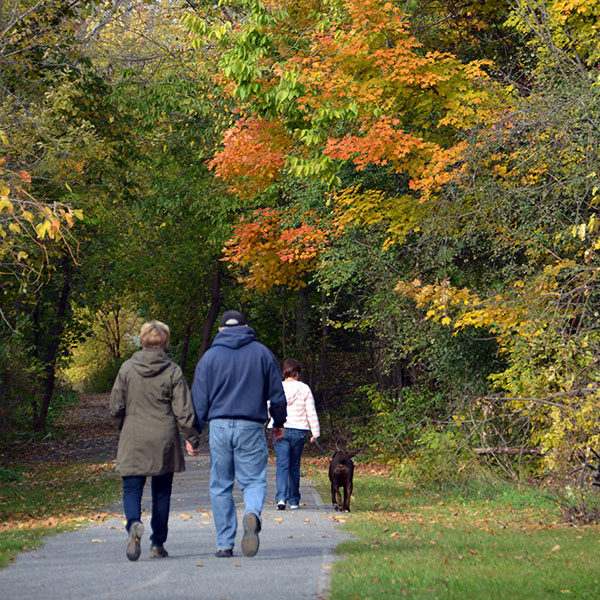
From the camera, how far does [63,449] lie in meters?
27.8

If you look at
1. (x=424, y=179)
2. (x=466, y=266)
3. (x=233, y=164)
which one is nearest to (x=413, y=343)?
(x=466, y=266)

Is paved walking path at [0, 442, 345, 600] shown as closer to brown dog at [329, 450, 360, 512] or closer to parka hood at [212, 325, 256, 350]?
brown dog at [329, 450, 360, 512]

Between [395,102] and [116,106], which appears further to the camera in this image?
[116,106]

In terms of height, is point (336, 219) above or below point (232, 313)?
above

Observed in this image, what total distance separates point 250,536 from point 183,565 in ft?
1.85

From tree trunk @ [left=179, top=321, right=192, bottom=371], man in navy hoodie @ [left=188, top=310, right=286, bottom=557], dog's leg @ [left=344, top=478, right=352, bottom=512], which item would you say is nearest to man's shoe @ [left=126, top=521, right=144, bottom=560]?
man in navy hoodie @ [left=188, top=310, right=286, bottom=557]

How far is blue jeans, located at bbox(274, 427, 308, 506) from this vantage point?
37.8 ft

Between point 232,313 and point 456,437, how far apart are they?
8.85 m

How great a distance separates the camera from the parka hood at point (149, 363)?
306 inches

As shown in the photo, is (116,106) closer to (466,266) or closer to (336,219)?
(336,219)

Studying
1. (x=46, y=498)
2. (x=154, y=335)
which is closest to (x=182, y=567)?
(x=154, y=335)

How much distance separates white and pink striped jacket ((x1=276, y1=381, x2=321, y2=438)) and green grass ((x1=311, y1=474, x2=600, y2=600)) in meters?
1.19

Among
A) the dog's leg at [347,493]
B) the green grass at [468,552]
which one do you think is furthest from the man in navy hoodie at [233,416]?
the dog's leg at [347,493]

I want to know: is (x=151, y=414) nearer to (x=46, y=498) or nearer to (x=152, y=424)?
(x=152, y=424)
